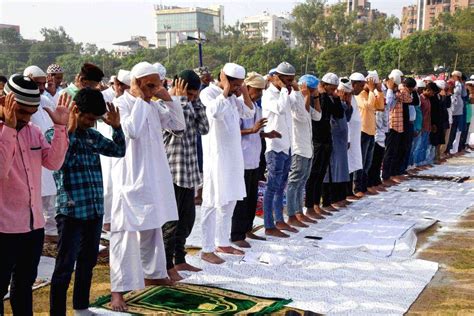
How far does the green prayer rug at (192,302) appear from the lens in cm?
390

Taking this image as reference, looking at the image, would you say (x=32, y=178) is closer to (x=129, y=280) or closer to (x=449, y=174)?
(x=129, y=280)

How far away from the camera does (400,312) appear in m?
4.04

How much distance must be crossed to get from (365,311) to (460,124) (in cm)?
994

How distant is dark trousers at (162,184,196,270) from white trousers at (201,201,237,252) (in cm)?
31

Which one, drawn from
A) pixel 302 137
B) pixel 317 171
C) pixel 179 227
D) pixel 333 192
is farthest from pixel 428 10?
pixel 179 227

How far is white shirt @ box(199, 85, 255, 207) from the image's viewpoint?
4.95 meters

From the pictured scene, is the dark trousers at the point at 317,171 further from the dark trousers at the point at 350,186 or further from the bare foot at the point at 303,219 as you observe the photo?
the dark trousers at the point at 350,186

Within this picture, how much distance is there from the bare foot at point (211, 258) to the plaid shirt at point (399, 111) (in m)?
5.04

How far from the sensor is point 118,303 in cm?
390

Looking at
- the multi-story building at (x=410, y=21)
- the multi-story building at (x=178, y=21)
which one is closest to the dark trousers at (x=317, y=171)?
the multi-story building at (x=410, y=21)

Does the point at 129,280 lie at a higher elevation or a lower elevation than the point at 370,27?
lower

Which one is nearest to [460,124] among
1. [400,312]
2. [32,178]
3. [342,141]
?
[342,141]

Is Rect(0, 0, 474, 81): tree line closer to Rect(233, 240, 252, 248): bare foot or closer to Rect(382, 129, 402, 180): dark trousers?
Rect(382, 129, 402, 180): dark trousers

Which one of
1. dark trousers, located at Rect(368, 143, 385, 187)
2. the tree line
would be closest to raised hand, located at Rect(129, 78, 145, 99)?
dark trousers, located at Rect(368, 143, 385, 187)
